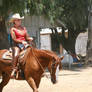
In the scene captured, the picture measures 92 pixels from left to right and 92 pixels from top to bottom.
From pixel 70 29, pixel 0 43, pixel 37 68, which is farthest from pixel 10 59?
pixel 70 29

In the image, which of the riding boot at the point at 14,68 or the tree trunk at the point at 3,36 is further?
the tree trunk at the point at 3,36

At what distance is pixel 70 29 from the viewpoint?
26.9 m

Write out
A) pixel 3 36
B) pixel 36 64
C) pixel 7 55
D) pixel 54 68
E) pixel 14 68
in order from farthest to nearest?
pixel 3 36 → pixel 7 55 → pixel 14 68 → pixel 36 64 → pixel 54 68

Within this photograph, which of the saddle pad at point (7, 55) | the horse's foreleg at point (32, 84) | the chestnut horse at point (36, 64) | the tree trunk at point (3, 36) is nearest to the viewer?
the horse's foreleg at point (32, 84)

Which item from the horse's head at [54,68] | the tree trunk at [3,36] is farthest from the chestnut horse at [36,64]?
the tree trunk at [3,36]

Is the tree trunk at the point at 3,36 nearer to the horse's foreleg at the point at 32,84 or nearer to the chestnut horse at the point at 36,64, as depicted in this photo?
the chestnut horse at the point at 36,64

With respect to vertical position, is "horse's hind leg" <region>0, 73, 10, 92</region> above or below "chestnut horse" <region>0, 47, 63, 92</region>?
below

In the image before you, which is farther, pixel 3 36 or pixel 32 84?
pixel 3 36

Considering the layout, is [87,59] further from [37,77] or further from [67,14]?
[37,77]

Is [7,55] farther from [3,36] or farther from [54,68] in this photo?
[3,36]

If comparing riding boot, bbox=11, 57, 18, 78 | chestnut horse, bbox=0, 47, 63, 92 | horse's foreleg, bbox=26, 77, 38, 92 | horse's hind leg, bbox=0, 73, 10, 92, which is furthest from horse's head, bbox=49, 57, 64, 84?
horse's hind leg, bbox=0, 73, 10, 92

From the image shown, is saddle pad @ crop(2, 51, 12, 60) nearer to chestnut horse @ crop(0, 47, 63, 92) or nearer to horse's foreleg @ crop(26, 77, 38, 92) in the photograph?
chestnut horse @ crop(0, 47, 63, 92)

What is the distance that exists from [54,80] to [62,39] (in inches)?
797

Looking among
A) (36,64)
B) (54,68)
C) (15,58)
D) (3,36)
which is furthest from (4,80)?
(3,36)
